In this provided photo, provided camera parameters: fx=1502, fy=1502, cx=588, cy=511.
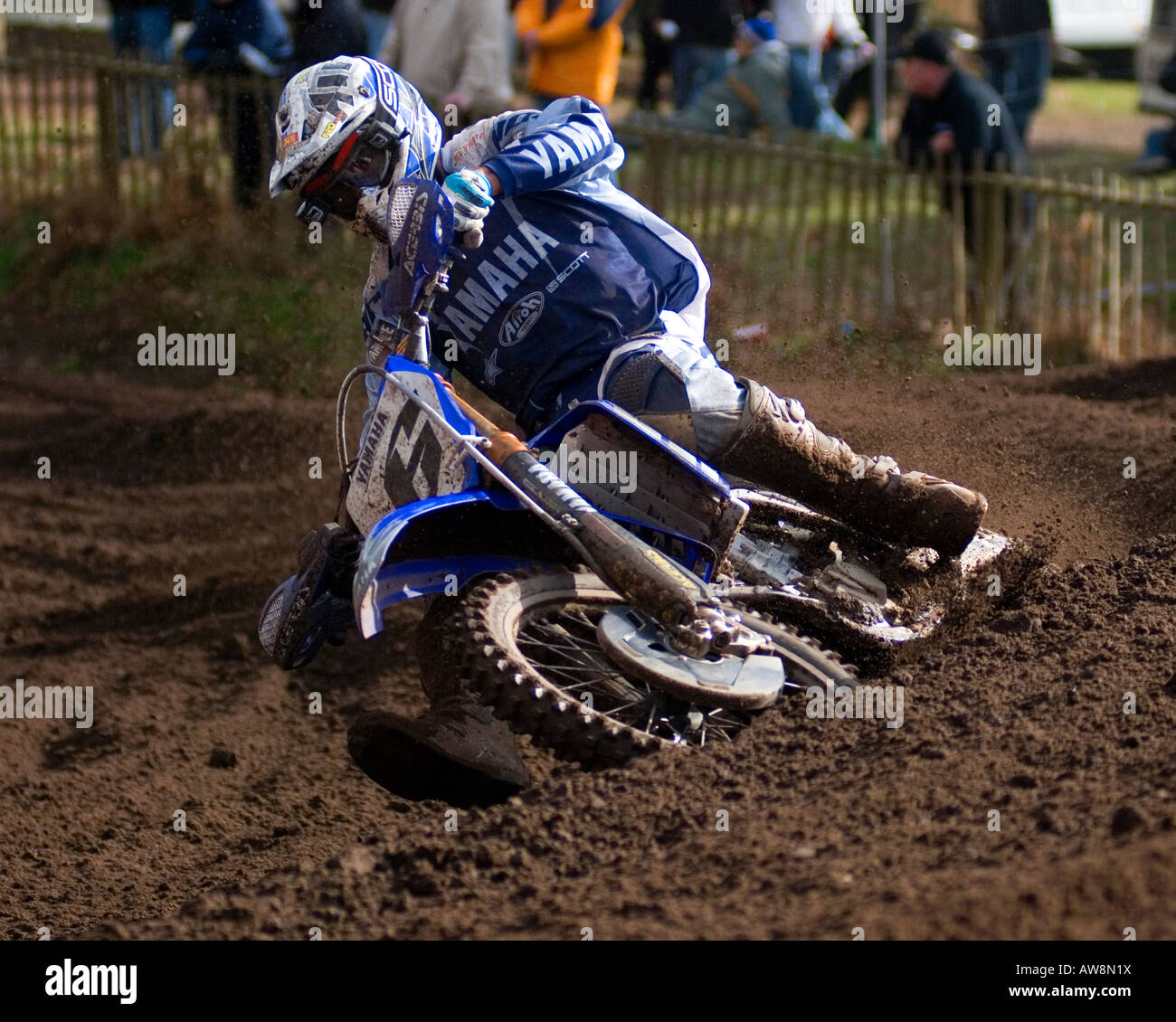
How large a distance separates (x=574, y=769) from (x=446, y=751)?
1.86ft

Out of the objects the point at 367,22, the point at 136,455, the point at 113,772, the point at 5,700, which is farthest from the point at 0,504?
the point at 367,22

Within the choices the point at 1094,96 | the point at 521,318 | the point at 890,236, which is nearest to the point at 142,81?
the point at 890,236

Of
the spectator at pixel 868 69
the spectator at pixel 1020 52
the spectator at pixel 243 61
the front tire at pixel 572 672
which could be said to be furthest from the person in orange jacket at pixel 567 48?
the front tire at pixel 572 672

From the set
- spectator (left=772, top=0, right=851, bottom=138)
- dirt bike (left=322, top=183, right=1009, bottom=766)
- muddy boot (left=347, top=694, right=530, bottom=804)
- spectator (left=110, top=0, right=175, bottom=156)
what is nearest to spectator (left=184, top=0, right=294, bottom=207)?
spectator (left=110, top=0, right=175, bottom=156)

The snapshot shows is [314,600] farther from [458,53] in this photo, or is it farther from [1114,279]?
[1114,279]

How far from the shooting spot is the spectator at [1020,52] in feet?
35.1

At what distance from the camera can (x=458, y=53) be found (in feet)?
30.4

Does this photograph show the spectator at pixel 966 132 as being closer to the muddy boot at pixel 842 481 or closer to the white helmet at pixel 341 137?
the muddy boot at pixel 842 481

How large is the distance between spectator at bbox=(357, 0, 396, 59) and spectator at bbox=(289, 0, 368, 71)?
555mm

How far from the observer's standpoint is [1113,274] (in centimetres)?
899

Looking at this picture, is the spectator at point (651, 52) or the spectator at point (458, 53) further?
the spectator at point (651, 52)

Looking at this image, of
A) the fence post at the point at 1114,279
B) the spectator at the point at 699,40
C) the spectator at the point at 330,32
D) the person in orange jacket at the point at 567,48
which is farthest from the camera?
the spectator at the point at 699,40

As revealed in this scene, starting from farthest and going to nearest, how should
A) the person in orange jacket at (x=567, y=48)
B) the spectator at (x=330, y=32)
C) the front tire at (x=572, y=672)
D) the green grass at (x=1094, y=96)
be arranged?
the green grass at (x=1094, y=96), the spectator at (x=330, y=32), the person in orange jacket at (x=567, y=48), the front tire at (x=572, y=672)

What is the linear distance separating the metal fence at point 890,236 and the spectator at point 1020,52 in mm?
1330
